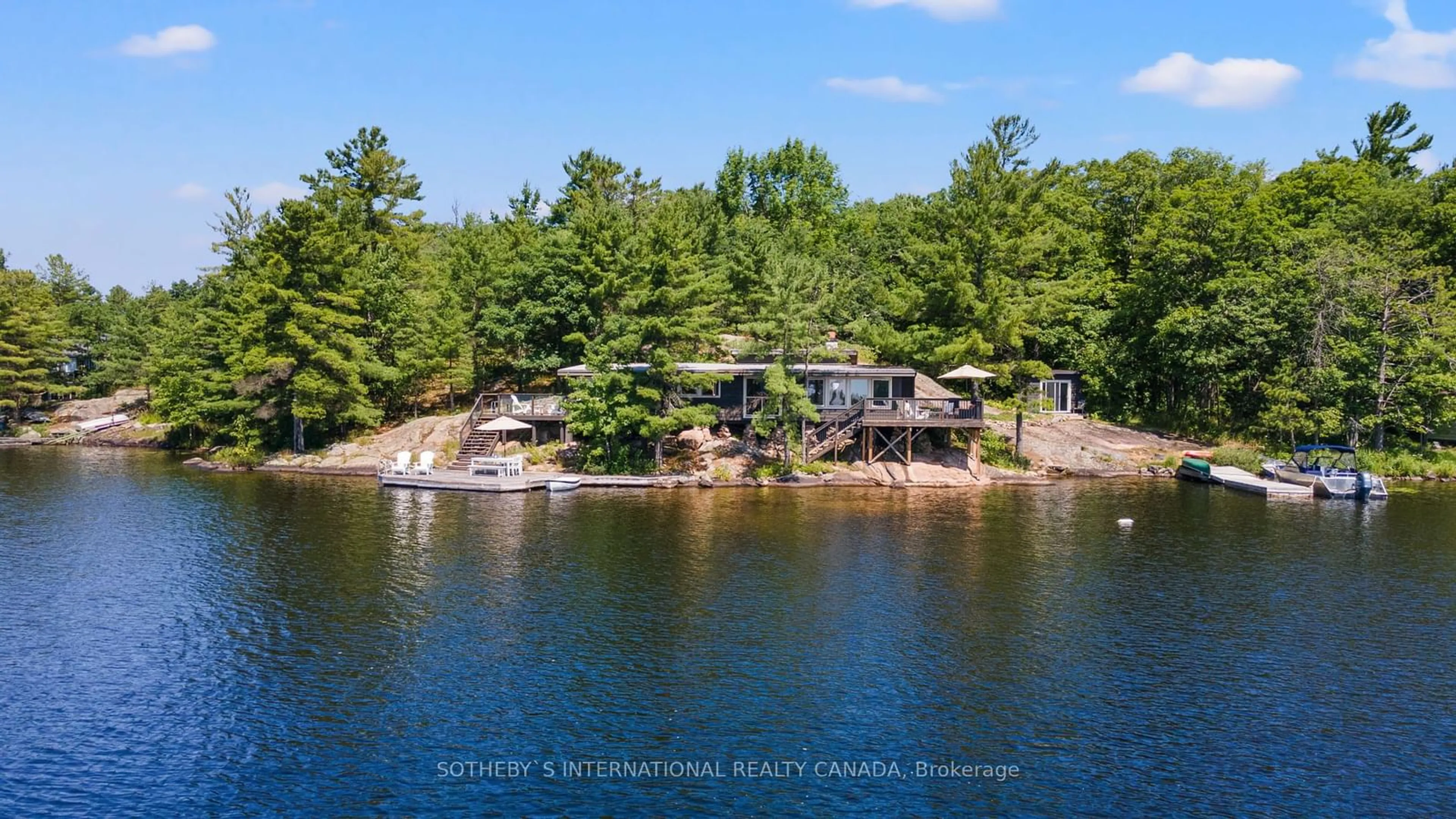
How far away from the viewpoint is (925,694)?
22594 mm

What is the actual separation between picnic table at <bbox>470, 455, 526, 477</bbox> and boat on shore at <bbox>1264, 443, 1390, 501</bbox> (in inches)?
1640

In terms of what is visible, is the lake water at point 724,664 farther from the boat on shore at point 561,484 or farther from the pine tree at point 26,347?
the pine tree at point 26,347

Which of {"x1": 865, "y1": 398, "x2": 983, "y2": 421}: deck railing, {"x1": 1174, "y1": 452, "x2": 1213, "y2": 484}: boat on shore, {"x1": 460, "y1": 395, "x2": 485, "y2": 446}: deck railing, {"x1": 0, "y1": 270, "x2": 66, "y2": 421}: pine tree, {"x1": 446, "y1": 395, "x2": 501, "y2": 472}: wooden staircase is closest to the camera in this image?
{"x1": 865, "y1": 398, "x2": 983, "y2": 421}: deck railing

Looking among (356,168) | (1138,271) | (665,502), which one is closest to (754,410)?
(665,502)

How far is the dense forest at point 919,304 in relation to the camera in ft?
176

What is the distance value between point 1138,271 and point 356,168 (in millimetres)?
64864

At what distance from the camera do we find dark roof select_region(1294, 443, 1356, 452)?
163 ft

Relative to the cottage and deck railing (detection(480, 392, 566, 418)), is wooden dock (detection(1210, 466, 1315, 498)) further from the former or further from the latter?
deck railing (detection(480, 392, 566, 418))

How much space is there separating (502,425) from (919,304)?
26.4 meters

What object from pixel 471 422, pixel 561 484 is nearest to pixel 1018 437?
pixel 561 484

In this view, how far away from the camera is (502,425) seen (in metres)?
51.7

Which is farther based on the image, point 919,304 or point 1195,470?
point 919,304

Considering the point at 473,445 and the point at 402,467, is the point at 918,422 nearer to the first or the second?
the point at 473,445

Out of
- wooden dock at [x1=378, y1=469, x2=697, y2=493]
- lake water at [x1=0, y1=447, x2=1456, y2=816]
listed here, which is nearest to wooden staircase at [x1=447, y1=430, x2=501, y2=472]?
wooden dock at [x1=378, y1=469, x2=697, y2=493]
